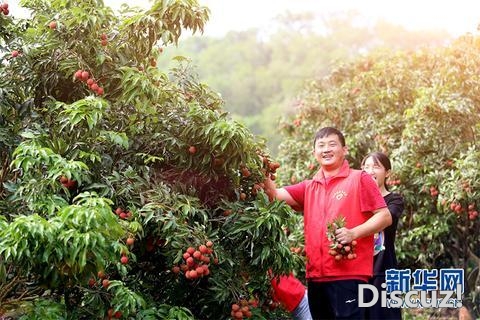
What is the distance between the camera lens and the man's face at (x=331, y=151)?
11.5ft

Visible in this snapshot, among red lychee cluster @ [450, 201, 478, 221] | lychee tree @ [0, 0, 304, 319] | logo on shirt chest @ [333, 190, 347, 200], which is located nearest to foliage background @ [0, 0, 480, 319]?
lychee tree @ [0, 0, 304, 319]

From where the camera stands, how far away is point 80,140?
3234 mm

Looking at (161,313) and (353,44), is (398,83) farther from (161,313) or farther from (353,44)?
(353,44)

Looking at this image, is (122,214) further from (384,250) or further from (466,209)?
(466,209)

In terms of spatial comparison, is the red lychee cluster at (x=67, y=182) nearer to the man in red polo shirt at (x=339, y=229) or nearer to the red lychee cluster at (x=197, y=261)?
the red lychee cluster at (x=197, y=261)

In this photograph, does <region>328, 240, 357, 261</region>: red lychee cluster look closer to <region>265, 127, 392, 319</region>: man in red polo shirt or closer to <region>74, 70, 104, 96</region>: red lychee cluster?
<region>265, 127, 392, 319</region>: man in red polo shirt

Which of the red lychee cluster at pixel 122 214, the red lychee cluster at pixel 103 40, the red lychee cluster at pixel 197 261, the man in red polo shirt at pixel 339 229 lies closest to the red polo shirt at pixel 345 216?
the man in red polo shirt at pixel 339 229

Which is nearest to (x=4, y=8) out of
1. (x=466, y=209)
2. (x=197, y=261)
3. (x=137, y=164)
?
A: (x=137, y=164)

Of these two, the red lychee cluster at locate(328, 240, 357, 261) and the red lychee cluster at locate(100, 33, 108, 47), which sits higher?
the red lychee cluster at locate(100, 33, 108, 47)

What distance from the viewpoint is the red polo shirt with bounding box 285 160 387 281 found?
3357mm

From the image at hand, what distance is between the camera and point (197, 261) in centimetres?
318

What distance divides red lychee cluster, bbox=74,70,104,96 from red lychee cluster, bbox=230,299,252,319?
1.12m

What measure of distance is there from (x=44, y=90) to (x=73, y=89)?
14 centimetres

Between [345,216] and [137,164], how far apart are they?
3.22 ft
